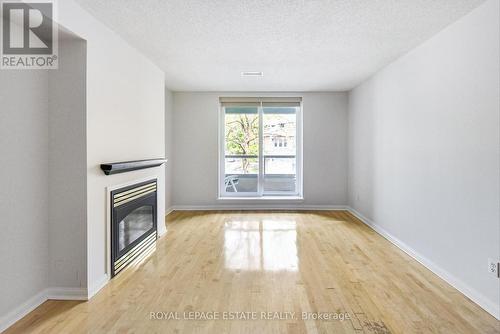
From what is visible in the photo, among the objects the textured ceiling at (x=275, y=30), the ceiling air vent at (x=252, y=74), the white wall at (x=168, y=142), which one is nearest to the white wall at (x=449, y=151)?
the textured ceiling at (x=275, y=30)

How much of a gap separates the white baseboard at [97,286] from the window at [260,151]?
11.7 feet

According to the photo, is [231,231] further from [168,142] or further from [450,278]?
[450,278]

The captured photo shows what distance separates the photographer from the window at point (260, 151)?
612 centimetres

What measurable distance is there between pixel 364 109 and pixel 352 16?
2728 mm

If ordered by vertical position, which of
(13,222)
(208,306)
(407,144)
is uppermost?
(407,144)

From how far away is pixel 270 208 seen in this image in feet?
19.8

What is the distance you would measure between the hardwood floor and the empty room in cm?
2

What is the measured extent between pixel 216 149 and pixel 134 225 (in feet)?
9.74

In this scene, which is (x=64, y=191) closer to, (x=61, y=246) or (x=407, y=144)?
(x=61, y=246)

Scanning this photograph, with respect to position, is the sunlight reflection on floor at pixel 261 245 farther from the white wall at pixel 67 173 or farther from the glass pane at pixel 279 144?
the white wall at pixel 67 173

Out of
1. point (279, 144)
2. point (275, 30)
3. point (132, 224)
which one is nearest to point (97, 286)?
point (132, 224)

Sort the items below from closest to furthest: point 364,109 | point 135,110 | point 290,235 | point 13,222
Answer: point 13,222, point 135,110, point 290,235, point 364,109

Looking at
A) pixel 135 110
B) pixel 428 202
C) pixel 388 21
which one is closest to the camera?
pixel 388 21

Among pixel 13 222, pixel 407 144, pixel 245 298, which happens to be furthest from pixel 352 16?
pixel 13 222
